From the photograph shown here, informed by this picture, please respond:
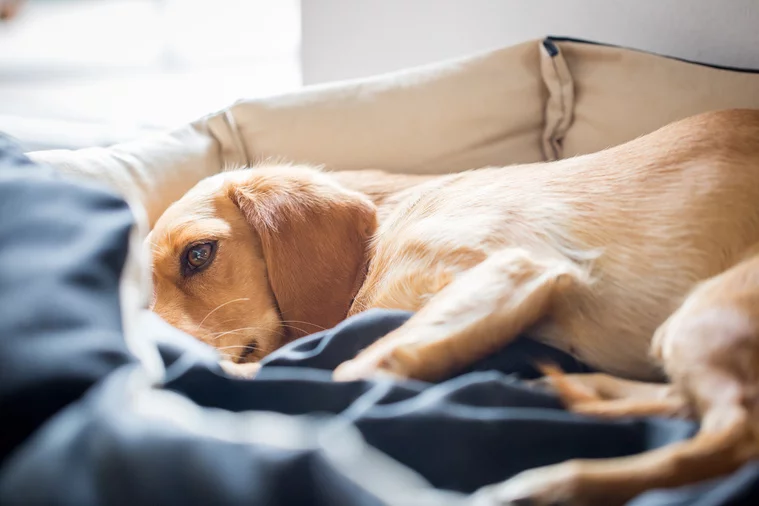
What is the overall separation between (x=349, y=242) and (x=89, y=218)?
56cm

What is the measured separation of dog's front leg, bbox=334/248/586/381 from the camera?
0.88 metres

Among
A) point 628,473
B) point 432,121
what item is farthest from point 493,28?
point 628,473

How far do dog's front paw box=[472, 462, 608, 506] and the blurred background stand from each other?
4.42ft

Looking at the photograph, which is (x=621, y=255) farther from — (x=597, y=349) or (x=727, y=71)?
(x=727, y=71)

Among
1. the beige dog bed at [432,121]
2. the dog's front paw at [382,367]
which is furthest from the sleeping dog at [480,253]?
the beige dog bed at [432,121]

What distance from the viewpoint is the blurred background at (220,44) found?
1821 mm

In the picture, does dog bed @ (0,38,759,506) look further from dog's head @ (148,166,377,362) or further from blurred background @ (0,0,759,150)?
blurred background @ (0,0,759,150)

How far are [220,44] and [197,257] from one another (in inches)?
98.8

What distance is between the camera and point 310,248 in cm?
124

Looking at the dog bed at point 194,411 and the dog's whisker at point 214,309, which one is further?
the dog's whisker at point 214,309

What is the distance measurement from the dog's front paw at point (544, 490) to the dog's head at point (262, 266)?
0.63 meters

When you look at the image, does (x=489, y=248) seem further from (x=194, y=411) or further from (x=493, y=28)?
(x=493, y=28)

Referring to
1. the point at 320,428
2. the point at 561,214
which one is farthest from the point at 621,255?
the point at 320,428

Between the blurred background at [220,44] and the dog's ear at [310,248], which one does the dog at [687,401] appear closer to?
the dog's ear at [310,248]
